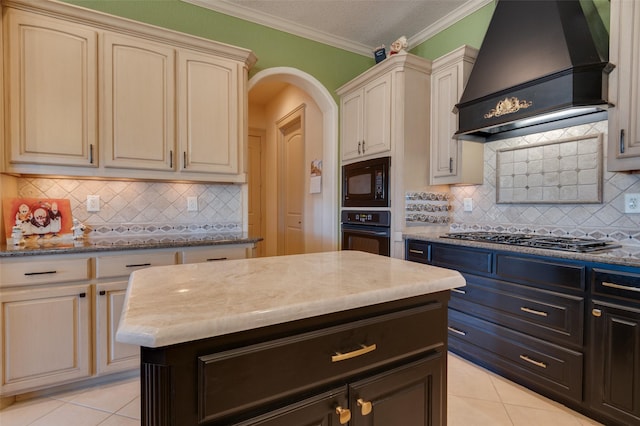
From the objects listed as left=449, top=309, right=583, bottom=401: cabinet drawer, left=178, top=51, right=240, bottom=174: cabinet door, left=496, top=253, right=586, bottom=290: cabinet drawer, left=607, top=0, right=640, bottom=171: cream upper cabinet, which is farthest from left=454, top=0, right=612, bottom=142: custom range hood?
left=178, top=51, right=240, bottom=174: cabinet door

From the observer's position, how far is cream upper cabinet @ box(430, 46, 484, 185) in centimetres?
265

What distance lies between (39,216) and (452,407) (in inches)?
118

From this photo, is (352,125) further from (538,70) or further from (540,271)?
(540,271)

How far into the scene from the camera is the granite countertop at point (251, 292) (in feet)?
2.14

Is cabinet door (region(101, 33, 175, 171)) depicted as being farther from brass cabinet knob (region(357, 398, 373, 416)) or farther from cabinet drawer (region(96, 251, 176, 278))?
brass cabinet knob (region(357, 398, 373, 416))

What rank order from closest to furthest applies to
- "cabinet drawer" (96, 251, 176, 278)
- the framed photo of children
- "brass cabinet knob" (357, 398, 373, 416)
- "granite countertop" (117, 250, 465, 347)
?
"granite countertop" (117, 250, 465, 347), "brass cabinet knob" (357, 398, 373, 416), "cabinet drawer" (96, 251, 176, 278), the framed photo of children

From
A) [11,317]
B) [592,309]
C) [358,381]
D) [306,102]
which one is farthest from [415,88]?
[11,317]

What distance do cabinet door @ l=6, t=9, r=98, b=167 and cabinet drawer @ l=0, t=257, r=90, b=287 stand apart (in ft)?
2.26

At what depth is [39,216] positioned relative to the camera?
221cm

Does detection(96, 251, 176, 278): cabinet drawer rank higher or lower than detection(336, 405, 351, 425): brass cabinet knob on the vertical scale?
higher

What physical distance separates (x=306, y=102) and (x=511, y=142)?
2.50m

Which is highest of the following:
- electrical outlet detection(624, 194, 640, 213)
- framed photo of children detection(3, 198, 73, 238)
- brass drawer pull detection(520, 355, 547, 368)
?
electrical outlet detection(624, 194, 640, 213)

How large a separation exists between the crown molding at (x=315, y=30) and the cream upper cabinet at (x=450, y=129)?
555mm

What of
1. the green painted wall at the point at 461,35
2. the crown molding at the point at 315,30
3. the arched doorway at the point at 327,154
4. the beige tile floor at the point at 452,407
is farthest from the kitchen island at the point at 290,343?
the crown molding at the point at 315,30
